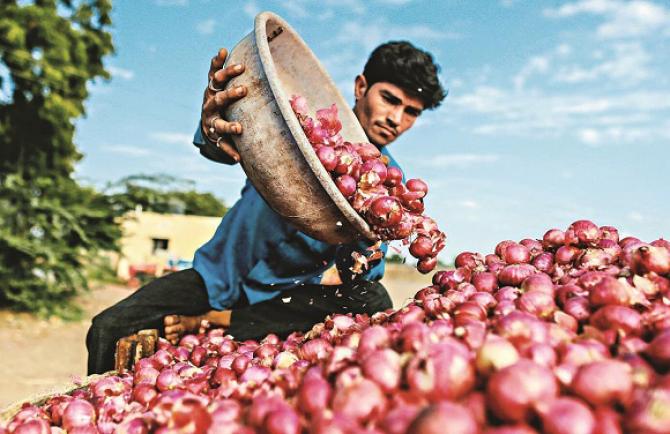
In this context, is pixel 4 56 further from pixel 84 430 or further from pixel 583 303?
pixel 583 303

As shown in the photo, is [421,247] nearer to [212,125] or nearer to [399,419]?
[212,125]

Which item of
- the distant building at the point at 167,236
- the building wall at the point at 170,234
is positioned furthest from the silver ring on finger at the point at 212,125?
the building wall at the point at 170,234

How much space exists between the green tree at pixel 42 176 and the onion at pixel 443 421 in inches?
355

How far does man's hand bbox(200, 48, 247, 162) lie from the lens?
1.87m

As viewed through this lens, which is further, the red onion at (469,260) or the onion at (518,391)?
the red onion at (469,260)

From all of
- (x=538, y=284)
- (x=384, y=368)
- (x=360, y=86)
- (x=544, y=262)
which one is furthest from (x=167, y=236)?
(x=384, y=368)

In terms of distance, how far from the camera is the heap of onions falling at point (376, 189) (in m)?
1.76

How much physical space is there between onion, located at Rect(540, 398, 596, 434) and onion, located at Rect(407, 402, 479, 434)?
115 mm

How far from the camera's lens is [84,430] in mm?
1451

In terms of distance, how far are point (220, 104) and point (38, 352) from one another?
648 cm

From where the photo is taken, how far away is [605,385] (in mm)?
880

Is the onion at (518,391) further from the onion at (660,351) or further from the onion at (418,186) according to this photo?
the onion at (418,186)

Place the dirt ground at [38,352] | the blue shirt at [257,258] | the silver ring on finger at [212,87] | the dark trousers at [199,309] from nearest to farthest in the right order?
the silver ring on finger at [212,87], the dark trousers at [199,309], the blue shirt at [257,258], the dirt ground at [38,352]

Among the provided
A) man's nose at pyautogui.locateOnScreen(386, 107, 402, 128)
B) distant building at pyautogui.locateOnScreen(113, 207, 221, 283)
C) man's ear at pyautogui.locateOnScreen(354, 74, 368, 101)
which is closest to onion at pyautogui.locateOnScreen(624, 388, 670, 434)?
man's nose at pyautogui.locateOnScreen(386, 107, 402, 128)
